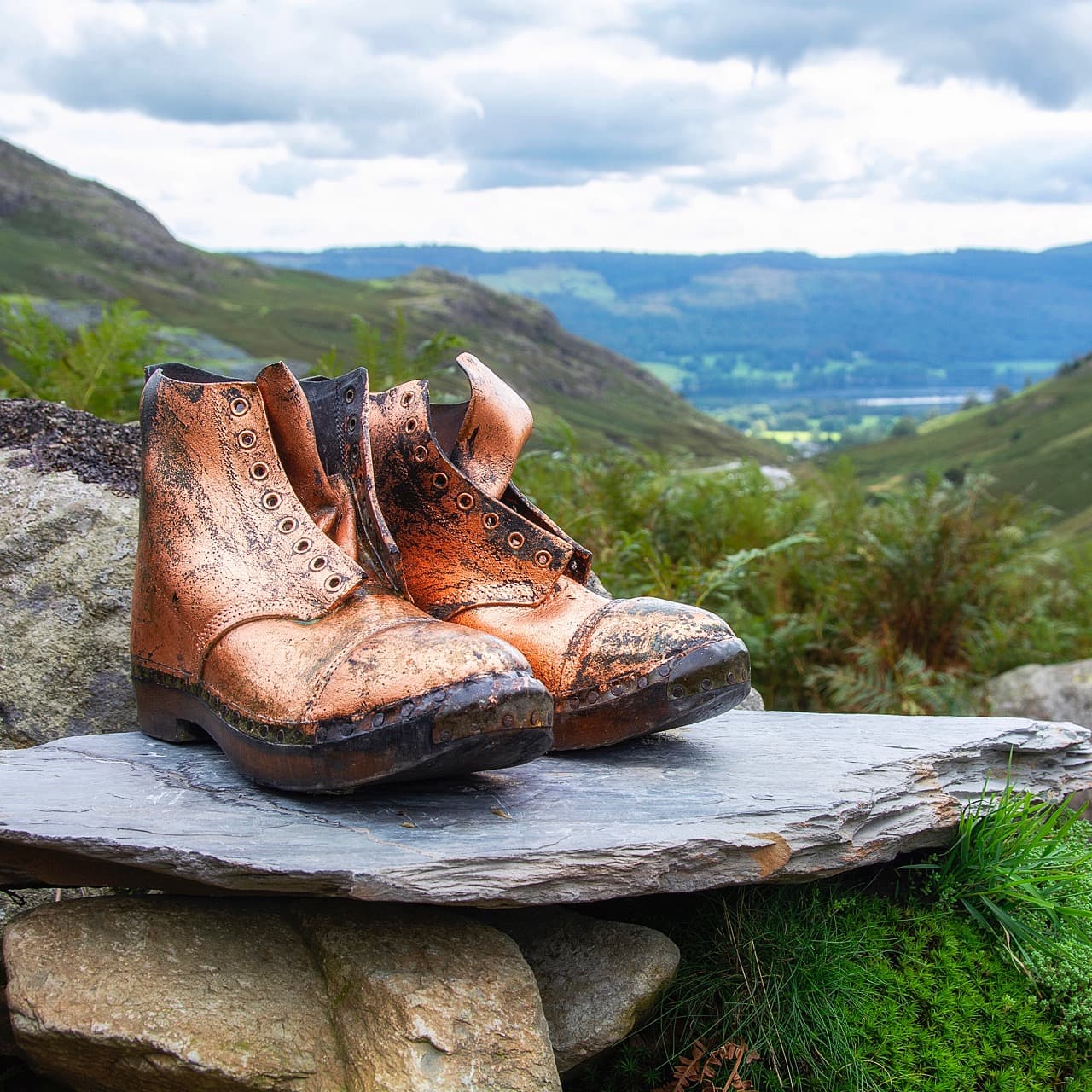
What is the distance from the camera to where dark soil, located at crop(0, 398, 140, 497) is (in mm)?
4062

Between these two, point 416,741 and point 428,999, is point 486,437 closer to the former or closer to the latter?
point 416,741

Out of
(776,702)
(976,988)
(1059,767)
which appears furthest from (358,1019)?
(776,702)

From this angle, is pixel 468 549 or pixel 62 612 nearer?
pixel 468 549

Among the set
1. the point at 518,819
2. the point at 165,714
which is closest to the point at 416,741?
the point at 518,819

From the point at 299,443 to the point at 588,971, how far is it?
153cm

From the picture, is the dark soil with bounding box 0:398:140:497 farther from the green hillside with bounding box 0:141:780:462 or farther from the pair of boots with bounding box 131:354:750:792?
the green hillside with bounding box 0:141:780:462

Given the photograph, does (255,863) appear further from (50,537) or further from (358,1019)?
(50,537)

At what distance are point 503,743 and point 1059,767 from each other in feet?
6.20

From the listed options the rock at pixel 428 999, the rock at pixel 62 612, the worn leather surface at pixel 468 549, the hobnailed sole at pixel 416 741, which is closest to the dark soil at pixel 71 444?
the rock at pixel 62 612

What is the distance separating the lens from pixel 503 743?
2.37 m

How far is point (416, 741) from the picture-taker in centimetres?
232

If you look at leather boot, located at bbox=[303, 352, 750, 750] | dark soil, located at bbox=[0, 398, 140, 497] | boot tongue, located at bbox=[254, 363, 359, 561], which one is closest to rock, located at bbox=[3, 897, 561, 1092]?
leather boot, located at bbox=[303, 352, 750, 750]

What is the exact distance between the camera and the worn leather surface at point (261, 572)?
2463mm

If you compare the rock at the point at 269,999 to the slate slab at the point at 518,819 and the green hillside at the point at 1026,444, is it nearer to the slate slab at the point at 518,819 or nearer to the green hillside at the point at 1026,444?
the slate slab at the point at 518,819
